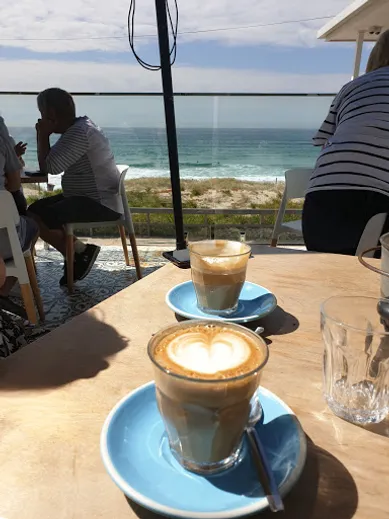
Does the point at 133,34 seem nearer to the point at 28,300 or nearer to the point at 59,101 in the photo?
the point at 59,101

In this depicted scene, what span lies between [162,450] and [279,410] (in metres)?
0.15

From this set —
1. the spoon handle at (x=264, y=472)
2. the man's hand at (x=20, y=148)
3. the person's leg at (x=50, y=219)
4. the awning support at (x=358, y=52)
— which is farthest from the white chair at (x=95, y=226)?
the awning support at (x=358, y=52)

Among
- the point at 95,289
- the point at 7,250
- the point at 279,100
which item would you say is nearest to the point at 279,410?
the point at 7,250

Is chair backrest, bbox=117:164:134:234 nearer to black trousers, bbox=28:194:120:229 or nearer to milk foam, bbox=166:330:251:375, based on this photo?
black trousers, bbox=28:194:120:229

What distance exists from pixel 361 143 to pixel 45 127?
7.09ft

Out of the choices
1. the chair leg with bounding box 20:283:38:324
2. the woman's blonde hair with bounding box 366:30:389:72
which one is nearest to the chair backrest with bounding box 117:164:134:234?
the chair leg with bounding box 20:283:38:324

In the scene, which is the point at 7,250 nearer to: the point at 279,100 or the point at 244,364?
the point at 244,364

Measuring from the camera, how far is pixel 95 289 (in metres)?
3.01

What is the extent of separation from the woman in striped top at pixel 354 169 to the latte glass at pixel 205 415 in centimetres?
127

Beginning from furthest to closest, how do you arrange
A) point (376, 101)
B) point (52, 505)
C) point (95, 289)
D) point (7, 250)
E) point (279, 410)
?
point (95, 289), point (7, 250), point (376, 101), point (279, 410), point (52, 505)

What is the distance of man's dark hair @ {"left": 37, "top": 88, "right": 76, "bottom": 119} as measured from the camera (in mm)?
2799

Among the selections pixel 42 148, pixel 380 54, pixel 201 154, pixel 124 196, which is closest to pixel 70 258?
pixel 124 196

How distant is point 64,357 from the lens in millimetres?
693

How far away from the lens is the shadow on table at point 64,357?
633 mm
